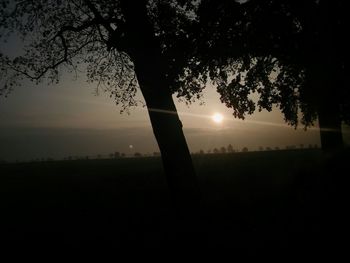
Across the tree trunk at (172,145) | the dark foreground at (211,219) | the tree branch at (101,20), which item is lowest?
the dark foreground at (211,219)

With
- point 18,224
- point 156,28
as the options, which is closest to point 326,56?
point 156,28

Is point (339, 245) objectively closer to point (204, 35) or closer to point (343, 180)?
point (343, 180)

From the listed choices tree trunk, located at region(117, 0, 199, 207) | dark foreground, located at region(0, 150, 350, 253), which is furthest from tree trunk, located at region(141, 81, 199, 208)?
dark foreground, located at region(0, 150, 350, 253)

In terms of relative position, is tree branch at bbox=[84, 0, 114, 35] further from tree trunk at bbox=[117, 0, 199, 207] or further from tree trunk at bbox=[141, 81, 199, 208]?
tree trunk at bbox=[141, 81, 199, 208]

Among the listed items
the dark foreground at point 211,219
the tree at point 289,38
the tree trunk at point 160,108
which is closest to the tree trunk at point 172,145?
the tree trunk at point 160,108

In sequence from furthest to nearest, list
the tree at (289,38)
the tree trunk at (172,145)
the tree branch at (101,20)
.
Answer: the tree at (289,38)
the tree branch at (101,20)
the tree trunk at (172,145)

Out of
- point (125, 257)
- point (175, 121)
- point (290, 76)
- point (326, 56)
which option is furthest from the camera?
point (290, 76)

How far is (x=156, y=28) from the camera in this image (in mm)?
16969

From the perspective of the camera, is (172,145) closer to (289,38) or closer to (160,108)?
(160,108)

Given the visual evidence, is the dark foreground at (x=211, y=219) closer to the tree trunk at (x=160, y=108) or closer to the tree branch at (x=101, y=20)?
the tree trunk at (x=160, y=108)

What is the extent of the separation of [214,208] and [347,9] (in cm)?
1099

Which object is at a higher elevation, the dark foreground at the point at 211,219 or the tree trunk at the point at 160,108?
the tree trunk at the point at 160,108

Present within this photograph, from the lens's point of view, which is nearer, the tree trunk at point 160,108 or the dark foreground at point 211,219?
the dark foreground at point 211,219

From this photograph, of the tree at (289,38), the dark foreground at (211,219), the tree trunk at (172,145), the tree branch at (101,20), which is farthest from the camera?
the tree at (289,38)
